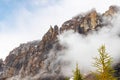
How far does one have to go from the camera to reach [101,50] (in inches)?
1585

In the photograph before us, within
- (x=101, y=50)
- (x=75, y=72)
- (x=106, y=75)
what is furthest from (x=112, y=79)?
(x=75, y=72)

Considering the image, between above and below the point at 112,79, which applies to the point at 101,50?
above

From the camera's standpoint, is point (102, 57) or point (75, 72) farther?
point (75, 72)

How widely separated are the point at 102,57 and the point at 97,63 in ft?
2.81

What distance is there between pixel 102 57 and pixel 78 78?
23.8 m

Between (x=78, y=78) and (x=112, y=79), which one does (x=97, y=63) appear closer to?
(x=112, y=79)

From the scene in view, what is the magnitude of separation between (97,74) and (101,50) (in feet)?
9.60

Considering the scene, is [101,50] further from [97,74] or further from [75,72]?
[75,72]

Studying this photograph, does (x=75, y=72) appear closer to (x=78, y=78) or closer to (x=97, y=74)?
(x=78, y=78)

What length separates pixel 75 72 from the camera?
6275 cm

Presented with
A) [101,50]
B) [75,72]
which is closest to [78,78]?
[75,72]

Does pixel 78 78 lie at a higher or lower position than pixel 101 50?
lower

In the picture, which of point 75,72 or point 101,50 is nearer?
point 101,50

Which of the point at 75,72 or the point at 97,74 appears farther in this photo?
the point at 75,72
